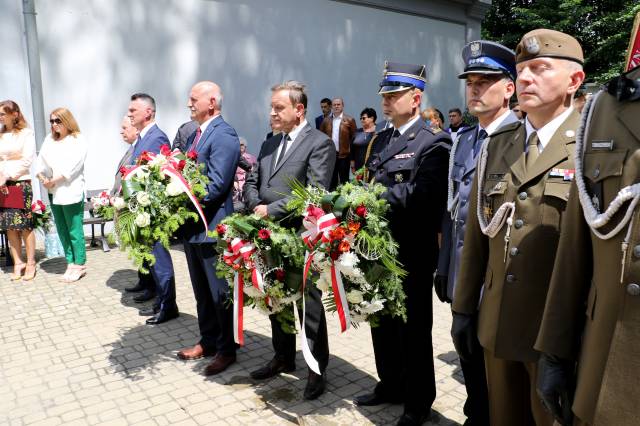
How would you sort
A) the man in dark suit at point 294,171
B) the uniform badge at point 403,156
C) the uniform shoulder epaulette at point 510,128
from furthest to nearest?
the man in dark suit at point 294,171 → the uniform badge at point 403,156 → the uniform shoulder epaulette at point 510,128

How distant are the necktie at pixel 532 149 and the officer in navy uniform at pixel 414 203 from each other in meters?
0.96

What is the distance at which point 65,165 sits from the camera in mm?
6707

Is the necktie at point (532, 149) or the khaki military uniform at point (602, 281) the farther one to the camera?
the necktie at point (532, 149)

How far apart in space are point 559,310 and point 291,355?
111 inches

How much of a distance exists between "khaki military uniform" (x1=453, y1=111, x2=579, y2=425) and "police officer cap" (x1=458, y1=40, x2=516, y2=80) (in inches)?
20.7

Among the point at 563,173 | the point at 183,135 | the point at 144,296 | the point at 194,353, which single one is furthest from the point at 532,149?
the point at 183,135

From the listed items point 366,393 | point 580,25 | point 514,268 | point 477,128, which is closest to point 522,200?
point 514,268

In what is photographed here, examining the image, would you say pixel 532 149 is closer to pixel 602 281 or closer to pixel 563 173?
pixel 563 173

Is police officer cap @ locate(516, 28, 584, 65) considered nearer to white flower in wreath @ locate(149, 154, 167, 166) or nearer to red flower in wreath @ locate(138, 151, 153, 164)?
white flower in wreath @ locate(149, 154, 167, 166)

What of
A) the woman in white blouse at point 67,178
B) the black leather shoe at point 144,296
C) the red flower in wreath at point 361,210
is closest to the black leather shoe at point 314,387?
the red flower in wreath at point 361,210

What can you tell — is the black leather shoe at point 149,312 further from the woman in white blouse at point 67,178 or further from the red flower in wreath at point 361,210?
the red flower in wreath at point 361,210

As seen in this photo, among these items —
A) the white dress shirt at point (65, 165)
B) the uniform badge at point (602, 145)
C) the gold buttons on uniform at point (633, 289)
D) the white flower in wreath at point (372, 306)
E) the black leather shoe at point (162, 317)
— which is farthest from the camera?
the white dress shirt at point (65, 165)

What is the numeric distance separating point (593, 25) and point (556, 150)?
792 inches

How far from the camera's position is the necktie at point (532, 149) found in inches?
88.7
